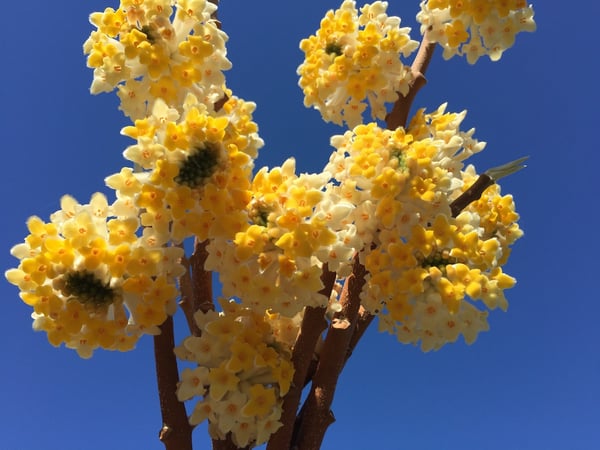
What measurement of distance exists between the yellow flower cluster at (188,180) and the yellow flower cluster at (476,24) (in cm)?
97

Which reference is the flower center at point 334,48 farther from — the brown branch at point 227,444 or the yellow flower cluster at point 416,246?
the brown branch at point 227,444

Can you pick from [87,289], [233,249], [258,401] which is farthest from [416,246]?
[87,289]

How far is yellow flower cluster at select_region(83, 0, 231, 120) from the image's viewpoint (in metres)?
1.49

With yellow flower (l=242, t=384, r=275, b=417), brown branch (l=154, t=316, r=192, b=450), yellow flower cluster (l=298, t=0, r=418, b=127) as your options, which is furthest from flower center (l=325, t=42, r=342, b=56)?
yellow flower (l=242, t=384, r=275, b=417)

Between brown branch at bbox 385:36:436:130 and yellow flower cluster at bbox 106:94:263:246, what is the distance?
0.78 metres

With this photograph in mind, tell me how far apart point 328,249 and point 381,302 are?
0.24 meters

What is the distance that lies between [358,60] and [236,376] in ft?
3.72

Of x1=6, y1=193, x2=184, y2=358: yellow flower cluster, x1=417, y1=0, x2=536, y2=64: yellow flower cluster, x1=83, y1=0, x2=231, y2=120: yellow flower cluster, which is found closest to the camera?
x1=6, y1=193, x2=184, y2=358: yellow flower cluster

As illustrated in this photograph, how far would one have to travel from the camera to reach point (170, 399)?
5.06 feet

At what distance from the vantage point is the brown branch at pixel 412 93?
1.91 metres

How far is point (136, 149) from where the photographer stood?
132 cm

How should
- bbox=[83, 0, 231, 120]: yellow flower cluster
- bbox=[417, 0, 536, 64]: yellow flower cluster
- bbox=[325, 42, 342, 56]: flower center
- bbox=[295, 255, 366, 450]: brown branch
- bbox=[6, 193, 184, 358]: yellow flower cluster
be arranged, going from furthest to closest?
bbox=[325, 42, 342, 56]: flower center < bbox=[417, 0, 536, 64]: yellow flower cluster < bbox=[295, 255, 366, 450]: brown branch < bbox=[83, 0, 231, 120]: yellow flower cluster < bbox=[6, 193, 184, 358]: yellow flower cluster

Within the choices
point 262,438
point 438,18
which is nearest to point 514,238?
point 438,18

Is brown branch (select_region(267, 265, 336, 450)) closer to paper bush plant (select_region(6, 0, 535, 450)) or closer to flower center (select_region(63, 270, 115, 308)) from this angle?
paper bush plant (select_region(6, 0, 535, 450))
